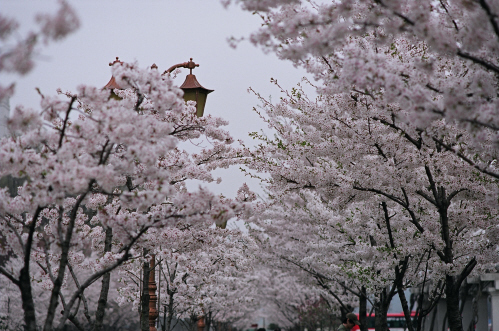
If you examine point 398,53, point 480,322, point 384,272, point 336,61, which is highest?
point 398,53

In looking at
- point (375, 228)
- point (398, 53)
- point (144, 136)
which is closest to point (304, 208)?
point (375, 228)

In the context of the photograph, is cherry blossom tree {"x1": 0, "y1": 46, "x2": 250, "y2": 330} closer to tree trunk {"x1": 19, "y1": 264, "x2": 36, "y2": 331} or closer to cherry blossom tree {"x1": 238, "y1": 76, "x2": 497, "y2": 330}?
tree trunk {"x1": 19, "y1": 264, "x2": 36, "y2": 331}

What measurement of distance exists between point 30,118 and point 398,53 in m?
6.12

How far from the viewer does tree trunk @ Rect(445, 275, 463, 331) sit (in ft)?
28.9

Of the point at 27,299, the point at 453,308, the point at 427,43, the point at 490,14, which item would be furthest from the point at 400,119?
the point at 453,308

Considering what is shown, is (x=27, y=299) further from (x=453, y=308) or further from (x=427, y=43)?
(x=453, y=308)

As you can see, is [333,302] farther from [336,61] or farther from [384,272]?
[336,61]

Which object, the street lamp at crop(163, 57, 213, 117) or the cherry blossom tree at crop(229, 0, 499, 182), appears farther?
the street lamp at crop(163, 57, 213, 117)

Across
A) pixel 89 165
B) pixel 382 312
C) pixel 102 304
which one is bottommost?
pixel 382 312

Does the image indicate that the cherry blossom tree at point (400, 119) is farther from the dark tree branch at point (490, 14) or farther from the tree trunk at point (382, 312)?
the tree trunk at point (382, 312)

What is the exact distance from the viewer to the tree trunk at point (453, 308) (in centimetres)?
880

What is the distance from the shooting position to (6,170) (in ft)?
17.6

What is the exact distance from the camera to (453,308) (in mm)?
9000

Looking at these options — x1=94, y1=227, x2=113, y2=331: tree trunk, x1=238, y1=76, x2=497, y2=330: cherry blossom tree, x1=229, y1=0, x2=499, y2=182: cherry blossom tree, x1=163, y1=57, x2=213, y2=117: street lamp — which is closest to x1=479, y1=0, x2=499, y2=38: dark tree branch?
x1=229, y1=0, x2=499, y2=182: cherry blossom tree
